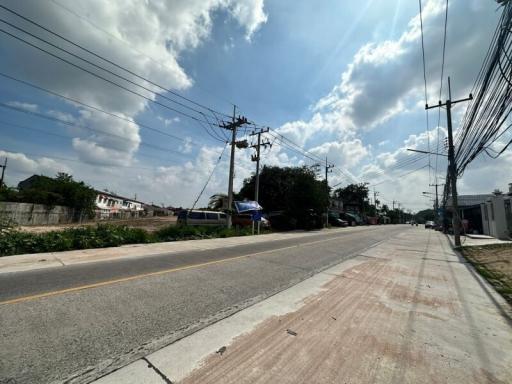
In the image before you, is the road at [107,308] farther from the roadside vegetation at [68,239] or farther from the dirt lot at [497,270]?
the dirt lot at [497,270]

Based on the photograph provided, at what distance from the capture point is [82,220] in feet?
124

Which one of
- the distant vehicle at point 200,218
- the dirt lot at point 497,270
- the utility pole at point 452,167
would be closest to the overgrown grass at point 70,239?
the distant vehicle at point 200,218

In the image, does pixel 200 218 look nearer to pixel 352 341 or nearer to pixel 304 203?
pixel 304 203

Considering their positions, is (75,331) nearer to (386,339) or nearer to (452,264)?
(386,339)

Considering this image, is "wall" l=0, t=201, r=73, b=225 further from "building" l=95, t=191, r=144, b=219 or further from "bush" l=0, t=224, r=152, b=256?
"bush" l=0, t=224, r=152, b=256

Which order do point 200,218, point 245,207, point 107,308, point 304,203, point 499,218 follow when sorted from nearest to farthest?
point 107,308, point 499,218, point 200,218, point 245,207, point 304,203

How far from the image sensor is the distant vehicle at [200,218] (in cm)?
2216

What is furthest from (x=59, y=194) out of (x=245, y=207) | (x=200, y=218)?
(x=245, y=207)

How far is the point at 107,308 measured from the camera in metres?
4.17

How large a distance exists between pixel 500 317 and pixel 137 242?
43.9ft

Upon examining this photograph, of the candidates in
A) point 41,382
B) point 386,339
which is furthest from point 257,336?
point 41,382

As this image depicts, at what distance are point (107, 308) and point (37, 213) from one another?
114 feet

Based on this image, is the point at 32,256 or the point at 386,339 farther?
the point at 32,256

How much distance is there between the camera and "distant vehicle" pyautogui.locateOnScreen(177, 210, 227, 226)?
22156mm
